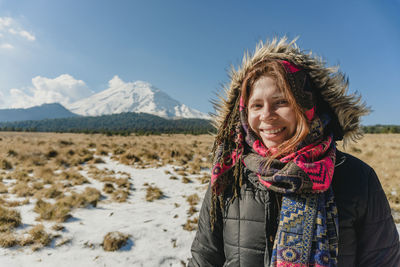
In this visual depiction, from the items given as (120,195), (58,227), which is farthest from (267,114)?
(120,195)

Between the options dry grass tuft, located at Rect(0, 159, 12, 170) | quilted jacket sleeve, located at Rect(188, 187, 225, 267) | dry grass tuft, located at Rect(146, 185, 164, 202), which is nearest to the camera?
quilted jacket sleeve, located at Rect(188, 187, 225, 267)

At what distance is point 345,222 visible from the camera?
1106 mm

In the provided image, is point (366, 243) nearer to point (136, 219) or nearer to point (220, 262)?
point (220, 262)

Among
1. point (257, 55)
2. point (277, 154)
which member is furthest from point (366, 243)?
point (257, 55)

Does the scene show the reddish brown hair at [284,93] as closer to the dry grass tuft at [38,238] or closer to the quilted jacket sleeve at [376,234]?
the quilted jacket sleeve at [376,234]

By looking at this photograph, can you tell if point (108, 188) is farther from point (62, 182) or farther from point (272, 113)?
point (272, 113)

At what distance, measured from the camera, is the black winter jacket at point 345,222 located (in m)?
1.10

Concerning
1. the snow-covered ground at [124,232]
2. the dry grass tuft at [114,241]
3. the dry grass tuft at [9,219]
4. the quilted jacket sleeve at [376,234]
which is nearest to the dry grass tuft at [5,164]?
the snow-covered ground at [124,232]

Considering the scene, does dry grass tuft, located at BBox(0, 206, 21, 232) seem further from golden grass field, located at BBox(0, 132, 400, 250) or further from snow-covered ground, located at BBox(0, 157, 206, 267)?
snow-covered ground, located at BBox(0, 157, 206, 267)

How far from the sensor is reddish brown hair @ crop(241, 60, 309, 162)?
3.84ft

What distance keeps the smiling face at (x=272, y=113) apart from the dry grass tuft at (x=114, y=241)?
3570 millimetres

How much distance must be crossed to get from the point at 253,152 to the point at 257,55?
0.71 meters

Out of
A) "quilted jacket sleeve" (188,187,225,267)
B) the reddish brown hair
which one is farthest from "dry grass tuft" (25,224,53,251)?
the reddish brown hair

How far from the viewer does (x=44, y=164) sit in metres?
8.94
